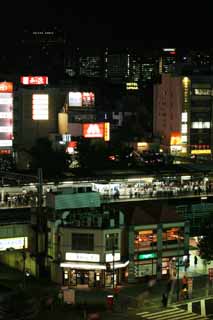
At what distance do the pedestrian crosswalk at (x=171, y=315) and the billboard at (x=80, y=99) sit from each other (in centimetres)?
3459

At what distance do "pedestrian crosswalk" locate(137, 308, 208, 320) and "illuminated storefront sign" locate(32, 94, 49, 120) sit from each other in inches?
1302

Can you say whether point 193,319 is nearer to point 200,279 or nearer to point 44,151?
point 200,279

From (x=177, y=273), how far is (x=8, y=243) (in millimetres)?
5887

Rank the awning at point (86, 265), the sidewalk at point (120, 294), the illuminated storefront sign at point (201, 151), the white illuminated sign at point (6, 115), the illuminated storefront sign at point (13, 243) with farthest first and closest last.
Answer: the illuminated storefront sign at point (201, 151)
the white illuminated sign at point (6, 115)
the illuminated storefront sign at point (13, 243)
the awning at point (86, 265)
the sidewalk at point (120, 294)

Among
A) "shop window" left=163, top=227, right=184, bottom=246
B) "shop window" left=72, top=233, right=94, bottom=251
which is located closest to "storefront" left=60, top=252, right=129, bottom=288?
"shop window" left=72, top=233, right=94, bottom=251

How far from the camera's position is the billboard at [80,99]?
177 ft

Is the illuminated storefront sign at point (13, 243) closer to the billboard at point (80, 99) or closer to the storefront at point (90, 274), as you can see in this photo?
the storefront at point (90, 274)

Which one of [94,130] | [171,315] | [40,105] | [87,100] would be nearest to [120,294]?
[171,315]

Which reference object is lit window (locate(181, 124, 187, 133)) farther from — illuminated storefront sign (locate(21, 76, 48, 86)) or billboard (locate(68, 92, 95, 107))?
illuminated storefront sign (locate(21, 76, 48, 86))

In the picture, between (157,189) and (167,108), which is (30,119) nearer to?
(167,108)

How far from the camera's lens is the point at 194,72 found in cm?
5725

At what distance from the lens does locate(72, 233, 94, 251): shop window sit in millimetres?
23461

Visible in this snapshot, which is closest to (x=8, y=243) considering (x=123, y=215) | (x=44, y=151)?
(x=123, y=215)

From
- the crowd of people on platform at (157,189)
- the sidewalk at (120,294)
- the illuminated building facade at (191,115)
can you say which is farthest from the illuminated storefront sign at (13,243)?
the illuminated building facade at (191,115)
